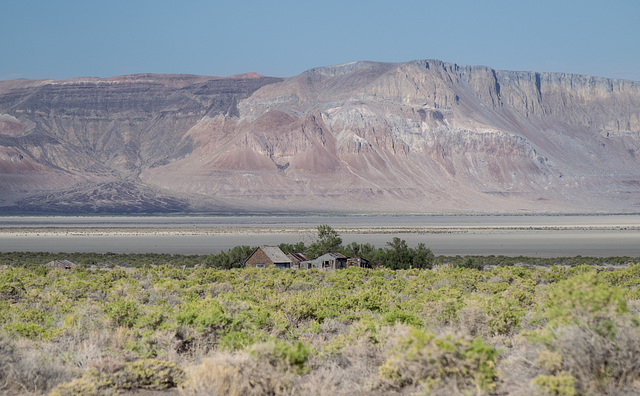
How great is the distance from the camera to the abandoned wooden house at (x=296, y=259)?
34688mm

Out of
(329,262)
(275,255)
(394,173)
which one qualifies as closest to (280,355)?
(275,255)

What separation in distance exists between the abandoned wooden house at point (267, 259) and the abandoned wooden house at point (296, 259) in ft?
2.89

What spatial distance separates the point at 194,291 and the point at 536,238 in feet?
216

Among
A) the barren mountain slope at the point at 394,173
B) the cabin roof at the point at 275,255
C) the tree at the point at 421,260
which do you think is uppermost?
the barren mountain slope at the point at 394,173

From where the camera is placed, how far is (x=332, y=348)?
1068 centimetres

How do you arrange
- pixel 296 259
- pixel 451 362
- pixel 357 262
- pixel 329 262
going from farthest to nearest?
pixel 296 259 < pixel 357 262 < pixel 329 262 < pixel 451 362

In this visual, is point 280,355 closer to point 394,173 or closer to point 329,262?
point 329,262

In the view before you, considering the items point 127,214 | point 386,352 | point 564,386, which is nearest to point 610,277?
point 386,352

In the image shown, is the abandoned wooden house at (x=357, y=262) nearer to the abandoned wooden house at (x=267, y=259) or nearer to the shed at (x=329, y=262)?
the shed at (x=329, y=262)

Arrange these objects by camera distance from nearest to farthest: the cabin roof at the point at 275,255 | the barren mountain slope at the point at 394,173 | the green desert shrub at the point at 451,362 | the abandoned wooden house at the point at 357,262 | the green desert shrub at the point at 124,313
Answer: the green desert shrub at the point at 451,362 < the green desert shrub at the point at 124,313 < the cabin roof at the point at 275,255 < the abandoned wooden house at the point at 357,262 < the barren mountain slope at the point at 394,173

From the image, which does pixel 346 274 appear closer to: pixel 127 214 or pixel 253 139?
pixel 127 214

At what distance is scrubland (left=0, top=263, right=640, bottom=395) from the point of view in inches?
309

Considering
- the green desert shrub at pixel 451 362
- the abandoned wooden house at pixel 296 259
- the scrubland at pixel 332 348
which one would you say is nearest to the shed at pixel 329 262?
→ the abandoned wooden house at pixel 296 259

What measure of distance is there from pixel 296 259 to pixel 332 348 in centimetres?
2477
